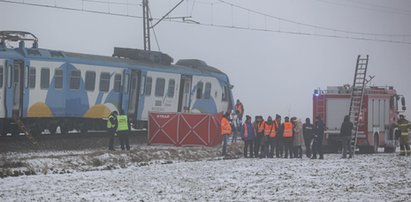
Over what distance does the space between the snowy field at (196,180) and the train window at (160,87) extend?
407 inches

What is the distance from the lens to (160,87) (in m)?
40.4

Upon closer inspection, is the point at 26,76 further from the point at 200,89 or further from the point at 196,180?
the point at 196,180

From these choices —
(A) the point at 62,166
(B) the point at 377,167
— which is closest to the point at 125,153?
(A) the point at 62,166

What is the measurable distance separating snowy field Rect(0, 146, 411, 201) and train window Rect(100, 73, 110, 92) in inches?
307

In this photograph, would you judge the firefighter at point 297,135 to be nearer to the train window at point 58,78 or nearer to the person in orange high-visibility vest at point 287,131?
the person in orange high-visibility vest at point 287,131

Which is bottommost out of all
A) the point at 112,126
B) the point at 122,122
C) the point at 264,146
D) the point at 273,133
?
the point at 264,146

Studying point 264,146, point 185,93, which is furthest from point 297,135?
point 185,93

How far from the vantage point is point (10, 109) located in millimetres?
32375

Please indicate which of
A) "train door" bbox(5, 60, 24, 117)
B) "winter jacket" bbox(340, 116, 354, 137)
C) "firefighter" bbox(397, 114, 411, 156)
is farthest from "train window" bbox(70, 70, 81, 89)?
"firefighter" bbox(397, 114, 411, 156)

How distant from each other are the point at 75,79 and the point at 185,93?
8.46 meters

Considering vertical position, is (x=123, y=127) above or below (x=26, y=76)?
below

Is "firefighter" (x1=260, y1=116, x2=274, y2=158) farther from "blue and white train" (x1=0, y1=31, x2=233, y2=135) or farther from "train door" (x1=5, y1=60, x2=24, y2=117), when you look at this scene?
"train door" (x1=5, y1=60, x2=24, y2=117)

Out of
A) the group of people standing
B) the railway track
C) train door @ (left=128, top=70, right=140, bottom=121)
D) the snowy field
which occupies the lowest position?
the snowy field

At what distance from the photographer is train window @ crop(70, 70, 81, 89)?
35175mm
